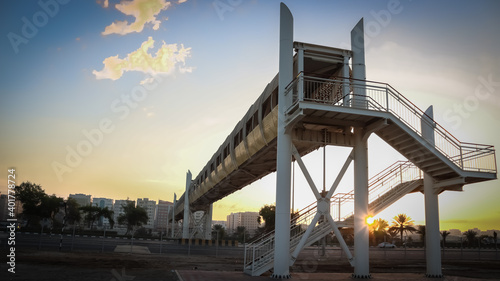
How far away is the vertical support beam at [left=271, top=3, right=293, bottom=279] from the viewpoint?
A: 1575cm

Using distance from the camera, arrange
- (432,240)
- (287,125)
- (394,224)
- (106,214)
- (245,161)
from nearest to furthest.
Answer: (287,125) < (432,240) < (245,161) < (394,224) < (106,214)

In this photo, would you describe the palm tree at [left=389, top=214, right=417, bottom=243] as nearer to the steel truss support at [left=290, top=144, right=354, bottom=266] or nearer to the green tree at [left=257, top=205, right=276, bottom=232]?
the green tree at [left=257, top=205, right=276, bottom=232]

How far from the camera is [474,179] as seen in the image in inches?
684

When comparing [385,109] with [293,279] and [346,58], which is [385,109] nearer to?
[346,58]

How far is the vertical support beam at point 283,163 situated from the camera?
1575 cm

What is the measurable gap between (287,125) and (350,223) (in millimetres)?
5674

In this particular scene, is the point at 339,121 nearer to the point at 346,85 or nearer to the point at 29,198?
the point at 346,85

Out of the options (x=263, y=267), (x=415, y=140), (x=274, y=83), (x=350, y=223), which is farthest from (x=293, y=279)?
(x=274, y=83)

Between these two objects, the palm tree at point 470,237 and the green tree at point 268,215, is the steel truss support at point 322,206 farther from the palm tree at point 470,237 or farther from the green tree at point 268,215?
the palm tree at point 470,237

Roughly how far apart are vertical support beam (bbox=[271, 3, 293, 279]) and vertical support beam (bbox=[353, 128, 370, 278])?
3.30 m

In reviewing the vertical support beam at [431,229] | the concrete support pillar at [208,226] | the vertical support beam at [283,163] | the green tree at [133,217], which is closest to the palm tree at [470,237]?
the concrete support pillar at [208,226]

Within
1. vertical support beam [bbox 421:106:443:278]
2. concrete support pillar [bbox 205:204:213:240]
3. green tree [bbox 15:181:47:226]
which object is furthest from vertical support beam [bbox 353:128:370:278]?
green tree [bbox 15:181:47:226]

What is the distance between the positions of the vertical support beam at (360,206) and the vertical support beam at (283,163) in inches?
130

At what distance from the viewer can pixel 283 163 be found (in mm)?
16422
